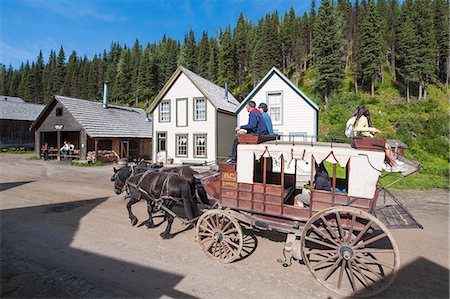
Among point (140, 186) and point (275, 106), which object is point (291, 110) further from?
→ point (140, 186)

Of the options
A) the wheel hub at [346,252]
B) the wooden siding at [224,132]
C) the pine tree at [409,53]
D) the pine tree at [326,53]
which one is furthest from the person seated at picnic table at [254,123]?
the pine tree at [409,53]

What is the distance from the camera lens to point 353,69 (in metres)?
47.3

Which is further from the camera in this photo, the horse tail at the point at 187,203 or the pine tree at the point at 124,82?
the pine tree at the point at 124,82

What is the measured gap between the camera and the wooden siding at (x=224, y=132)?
72.4 ft

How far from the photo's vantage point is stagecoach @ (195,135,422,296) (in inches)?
165

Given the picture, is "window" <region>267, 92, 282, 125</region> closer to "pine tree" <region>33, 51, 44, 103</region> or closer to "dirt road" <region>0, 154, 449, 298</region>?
"dirt road" <region>0, 154, 449, 298</region>

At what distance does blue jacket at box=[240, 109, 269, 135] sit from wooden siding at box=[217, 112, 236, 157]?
15771 mm

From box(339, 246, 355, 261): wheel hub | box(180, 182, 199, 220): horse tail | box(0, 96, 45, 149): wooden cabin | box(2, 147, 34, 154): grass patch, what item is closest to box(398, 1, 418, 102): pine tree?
box(339, 246, 355, 261): wheel hub

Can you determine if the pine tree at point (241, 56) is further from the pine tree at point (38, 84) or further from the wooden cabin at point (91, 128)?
the pine tree at point (38, 84)

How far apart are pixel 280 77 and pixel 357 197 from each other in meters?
15.5

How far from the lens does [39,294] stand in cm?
388

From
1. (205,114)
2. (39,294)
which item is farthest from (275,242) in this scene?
(205,114)

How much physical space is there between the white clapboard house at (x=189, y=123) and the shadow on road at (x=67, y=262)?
588 inches

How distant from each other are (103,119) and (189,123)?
33.0 feet
